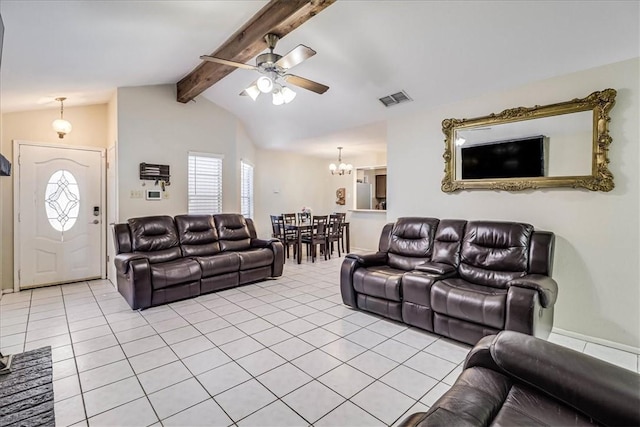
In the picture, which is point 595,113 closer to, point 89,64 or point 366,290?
point 366,290

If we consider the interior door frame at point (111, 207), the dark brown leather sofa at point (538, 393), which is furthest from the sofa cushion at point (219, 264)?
the dark brown leather sofa at point (538, 393)

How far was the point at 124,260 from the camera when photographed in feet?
12.4

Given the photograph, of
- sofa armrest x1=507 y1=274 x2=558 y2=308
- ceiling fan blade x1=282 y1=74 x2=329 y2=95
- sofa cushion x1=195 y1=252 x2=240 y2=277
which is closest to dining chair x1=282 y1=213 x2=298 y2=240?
sofa cushion x1=195 y1=252 x2=240 y2=277

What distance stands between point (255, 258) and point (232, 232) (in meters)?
0.71

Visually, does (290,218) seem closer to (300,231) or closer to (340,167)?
(300,231)

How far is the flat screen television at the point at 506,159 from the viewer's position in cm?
326

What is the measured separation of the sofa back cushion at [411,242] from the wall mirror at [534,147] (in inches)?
23.7

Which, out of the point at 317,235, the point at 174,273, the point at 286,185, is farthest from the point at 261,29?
the point at 286,185

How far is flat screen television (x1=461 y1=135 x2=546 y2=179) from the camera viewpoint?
3262 millimetres

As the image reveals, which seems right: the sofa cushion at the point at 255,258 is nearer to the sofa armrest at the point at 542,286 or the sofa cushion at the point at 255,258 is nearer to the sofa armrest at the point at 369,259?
the sofa armrest at the point at 369,259

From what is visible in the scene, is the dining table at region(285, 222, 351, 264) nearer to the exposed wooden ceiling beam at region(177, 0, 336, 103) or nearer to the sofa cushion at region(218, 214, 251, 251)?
the sofa cushion at region(218, 214, 251, 251)

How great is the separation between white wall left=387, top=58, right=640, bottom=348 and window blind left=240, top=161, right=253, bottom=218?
185 inches

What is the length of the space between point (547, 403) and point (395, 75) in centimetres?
348

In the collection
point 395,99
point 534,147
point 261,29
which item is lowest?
point 534,147
